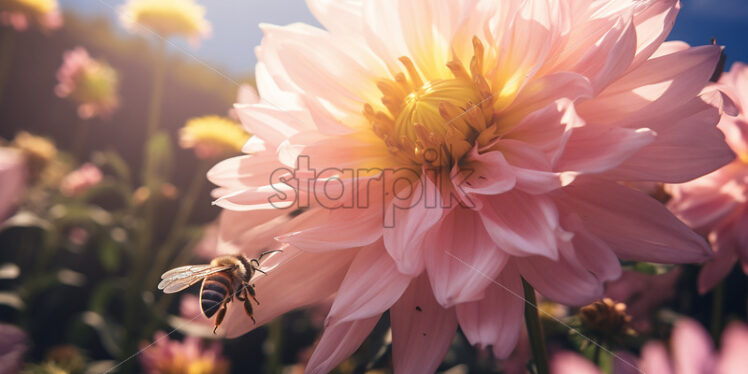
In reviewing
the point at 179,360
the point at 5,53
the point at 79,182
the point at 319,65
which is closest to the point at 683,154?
the point at 319,65

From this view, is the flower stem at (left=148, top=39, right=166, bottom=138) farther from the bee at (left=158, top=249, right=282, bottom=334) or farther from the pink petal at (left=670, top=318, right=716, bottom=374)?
the pink petal at (left=670, top=318, right=716, bottom=374)

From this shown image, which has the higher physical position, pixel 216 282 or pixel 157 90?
pixel 157 90

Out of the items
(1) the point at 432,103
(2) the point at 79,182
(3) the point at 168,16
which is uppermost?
(3) the point at 168,16

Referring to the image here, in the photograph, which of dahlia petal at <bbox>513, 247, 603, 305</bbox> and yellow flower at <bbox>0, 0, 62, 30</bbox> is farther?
yellow flower at <bbox>0, 0, 62, 30</bbox>

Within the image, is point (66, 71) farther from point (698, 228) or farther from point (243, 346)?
point (698, 228)

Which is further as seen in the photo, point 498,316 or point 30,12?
point 30,12

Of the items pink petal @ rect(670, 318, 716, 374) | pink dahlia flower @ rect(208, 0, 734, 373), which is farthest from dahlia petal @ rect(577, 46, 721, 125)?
pink petal @ rect(670, 318, 716, 374)

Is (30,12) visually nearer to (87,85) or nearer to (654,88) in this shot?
(87,85)
